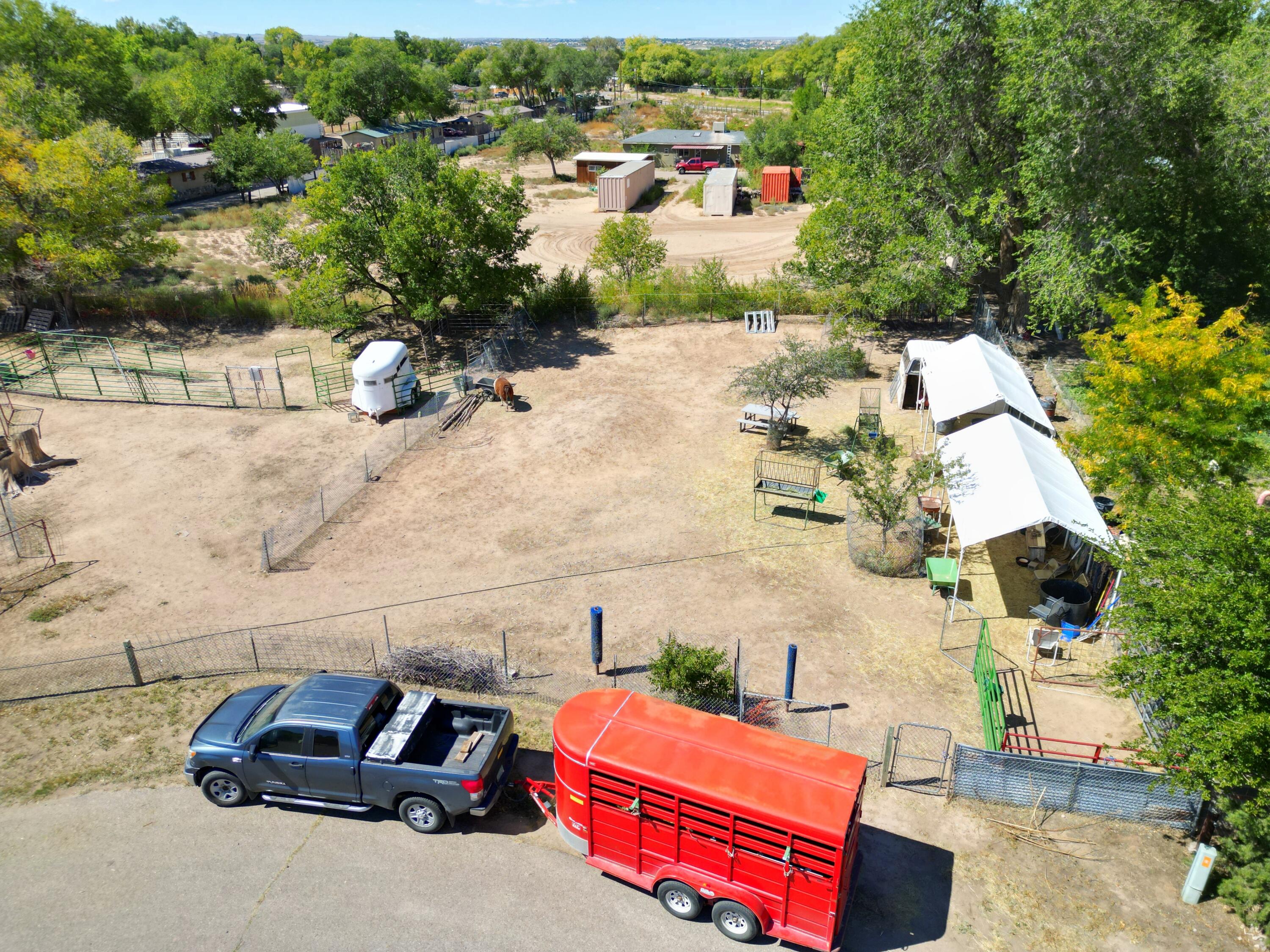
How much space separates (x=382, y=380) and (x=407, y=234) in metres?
5.94

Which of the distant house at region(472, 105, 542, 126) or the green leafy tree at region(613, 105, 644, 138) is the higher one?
the distant house at region(472, 105, 542, 126)

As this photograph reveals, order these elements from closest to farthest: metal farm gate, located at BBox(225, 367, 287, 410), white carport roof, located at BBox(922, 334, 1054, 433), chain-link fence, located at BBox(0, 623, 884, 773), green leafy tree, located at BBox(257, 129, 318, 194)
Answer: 1. chain-link fence, located at BBox(0, 623, 884, 773)
2. white carport roof, located at BBox(922, 334, 1054, 433)
3. metal farm gate, located at BBox(225, 367, 287, 410)
4. green leafy tree, located at BBox(257, 129, 318, 194)

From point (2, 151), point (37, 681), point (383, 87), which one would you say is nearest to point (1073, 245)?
point (37, 681)

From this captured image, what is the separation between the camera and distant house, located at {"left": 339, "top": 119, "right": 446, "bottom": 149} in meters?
75.1

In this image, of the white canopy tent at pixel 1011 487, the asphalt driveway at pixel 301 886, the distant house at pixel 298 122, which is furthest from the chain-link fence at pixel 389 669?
the distant house at pixel 298 122

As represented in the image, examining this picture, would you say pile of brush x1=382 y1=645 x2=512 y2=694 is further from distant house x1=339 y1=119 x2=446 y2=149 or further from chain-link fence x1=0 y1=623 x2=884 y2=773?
distant house x1=339 y1=119 x2=446 y2=149

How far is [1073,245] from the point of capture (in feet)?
Answer: 84.6

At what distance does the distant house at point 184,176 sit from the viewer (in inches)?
2442

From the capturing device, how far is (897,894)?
34.3 ft

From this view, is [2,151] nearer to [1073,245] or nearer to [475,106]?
[1073,245]

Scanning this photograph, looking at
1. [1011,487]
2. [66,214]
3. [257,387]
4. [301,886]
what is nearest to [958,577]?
[1011,487]

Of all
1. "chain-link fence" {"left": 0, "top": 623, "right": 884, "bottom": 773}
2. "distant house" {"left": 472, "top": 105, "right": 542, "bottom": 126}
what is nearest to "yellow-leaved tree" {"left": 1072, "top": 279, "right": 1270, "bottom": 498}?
"chain-link fence" {"left": 0, "top": 623, "right": 884, "bottom": 773}

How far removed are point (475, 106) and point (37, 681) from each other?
144 meters

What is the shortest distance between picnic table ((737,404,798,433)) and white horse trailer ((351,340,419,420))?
1141 centimetres
